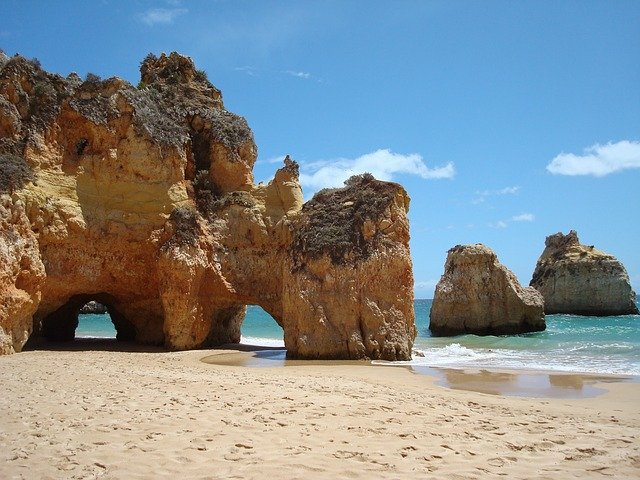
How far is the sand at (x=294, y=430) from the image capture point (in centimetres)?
493

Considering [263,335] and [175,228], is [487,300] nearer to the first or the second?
[263,335]

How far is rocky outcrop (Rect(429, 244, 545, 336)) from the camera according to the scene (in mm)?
33094

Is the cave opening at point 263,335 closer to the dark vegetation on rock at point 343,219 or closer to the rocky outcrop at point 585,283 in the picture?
the dark vegetation on rock at point 343,219

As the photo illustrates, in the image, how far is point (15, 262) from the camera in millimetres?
14398

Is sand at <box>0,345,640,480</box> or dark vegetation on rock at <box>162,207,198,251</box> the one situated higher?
dark vegetation on rock at <box>162,207,198,251</box>

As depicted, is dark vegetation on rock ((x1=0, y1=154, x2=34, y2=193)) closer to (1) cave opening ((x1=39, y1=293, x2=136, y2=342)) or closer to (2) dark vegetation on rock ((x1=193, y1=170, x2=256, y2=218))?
(2) dark vegetation on rock ((x1=193, y1=170, x2=256, y2=218))

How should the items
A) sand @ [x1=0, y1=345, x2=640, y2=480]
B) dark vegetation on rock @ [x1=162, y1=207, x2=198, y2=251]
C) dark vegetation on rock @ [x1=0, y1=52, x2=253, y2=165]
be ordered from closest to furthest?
sand @ [x1=0, y1=345, x2=640, y2=480]
dark vegetation on rock @ [x1=0, y1=52, x2=253, y2=165]
dark vegetation on rock @ [x1=162, y1=207, x2=198, y2=251]

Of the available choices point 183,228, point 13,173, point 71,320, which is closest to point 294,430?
point 183,228

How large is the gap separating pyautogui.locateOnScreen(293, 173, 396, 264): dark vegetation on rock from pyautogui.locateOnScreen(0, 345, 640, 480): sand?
6.15 meters

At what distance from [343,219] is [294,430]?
10.9m

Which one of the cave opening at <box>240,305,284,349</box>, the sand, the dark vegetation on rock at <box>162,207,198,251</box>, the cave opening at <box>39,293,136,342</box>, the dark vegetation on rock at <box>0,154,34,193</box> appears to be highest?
the dark vegetation on rock at <box>0,154,34,193</box>

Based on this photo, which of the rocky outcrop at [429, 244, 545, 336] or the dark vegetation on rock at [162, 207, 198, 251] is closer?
the dark vegetation on rock at [162, 207, 198, 251]

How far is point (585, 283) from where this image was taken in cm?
4988

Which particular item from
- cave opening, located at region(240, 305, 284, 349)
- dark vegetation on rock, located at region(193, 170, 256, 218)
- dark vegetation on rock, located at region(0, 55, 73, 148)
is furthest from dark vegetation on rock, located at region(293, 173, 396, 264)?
dark vegetation on rock, located at region(0, 55, 73, 148)
